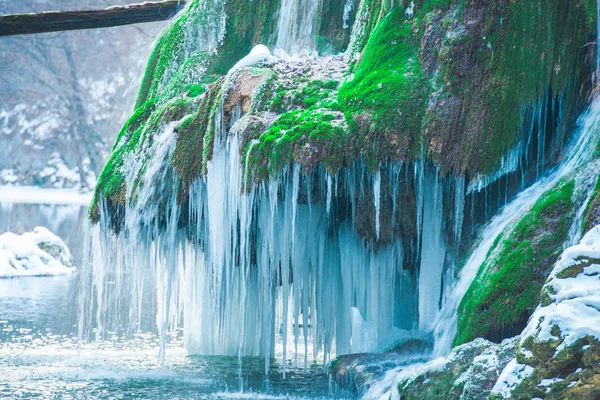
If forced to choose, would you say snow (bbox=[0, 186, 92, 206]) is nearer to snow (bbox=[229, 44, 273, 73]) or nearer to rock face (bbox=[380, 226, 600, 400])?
snow (bbox=[229, 44, 273, 73])

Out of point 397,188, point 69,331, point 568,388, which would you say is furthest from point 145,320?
point 568,388

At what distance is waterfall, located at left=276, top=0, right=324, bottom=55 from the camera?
10672 millimetres

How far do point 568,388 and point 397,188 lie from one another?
12.4 feet

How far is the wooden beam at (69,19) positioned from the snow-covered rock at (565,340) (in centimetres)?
807

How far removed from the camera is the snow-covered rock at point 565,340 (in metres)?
4.31

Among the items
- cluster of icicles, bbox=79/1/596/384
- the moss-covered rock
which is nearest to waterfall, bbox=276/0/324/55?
cluster of icicles, bbox=79/1/596/384

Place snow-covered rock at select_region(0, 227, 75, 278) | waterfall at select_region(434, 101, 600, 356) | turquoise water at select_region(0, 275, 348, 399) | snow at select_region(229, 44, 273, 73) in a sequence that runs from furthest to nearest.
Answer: snow-covered rock at select_region(0, 227, 75, 278) → snow at select_region(229, 44, 273, 73) → turquoise water at select_region(0, 275, 348, 399) → waterfall at select_region(434, 101, 600, 356)

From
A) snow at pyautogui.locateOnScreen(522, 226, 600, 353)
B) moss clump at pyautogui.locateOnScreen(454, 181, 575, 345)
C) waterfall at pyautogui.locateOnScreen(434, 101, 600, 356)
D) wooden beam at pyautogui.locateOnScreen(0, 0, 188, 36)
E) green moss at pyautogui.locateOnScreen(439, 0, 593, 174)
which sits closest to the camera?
snow at pyautogui.locateOnScreen(522, 226, 600, 353)

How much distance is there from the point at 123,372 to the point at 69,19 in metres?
4.90

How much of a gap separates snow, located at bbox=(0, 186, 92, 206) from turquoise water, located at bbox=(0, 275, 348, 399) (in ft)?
112

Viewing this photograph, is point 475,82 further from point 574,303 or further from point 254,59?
point 574,303

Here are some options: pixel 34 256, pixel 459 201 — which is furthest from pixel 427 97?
pixel 34 256

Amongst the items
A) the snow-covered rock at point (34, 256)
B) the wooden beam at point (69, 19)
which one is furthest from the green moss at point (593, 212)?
the snow-covered rock at point (34, 256)

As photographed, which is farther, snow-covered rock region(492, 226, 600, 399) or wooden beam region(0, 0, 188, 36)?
wooden beam region(0, 0, 188, 36)
